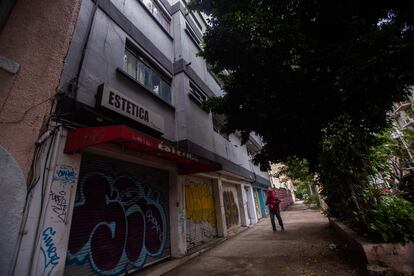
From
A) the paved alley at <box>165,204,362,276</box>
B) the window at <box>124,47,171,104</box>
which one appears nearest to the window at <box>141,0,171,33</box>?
the window at <box>124,47,171,104</box>

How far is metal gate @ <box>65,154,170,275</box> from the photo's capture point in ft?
12.9

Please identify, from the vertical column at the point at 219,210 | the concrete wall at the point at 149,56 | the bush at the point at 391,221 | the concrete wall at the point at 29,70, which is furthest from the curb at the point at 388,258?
the vertical column at the point at 219,210

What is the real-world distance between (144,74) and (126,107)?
2.26m

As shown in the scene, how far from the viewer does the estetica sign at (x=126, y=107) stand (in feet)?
14.6

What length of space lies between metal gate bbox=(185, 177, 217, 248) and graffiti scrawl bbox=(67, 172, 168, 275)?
1636 millimetres

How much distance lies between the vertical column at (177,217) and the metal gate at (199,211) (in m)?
0.68

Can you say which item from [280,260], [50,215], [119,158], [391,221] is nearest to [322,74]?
[391,221]

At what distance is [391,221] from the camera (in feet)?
11.9

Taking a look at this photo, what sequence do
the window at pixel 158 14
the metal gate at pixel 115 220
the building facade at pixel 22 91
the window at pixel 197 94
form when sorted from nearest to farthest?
the building facade at pixel 22 91
the metal gate at pixel 115 220
the window at pixel 158 14
the window at pixel 197 94

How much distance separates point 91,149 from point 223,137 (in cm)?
833

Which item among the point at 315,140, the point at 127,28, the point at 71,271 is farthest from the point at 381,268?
the point at 127,28

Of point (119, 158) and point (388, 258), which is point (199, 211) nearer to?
point (119, 158)

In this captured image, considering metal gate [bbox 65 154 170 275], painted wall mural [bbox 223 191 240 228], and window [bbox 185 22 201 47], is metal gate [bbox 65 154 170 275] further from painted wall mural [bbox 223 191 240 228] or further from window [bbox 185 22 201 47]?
window [bbox 185 22 201 47]

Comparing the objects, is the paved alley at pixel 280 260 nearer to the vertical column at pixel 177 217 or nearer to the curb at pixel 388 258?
the curb at pixel 388 258
